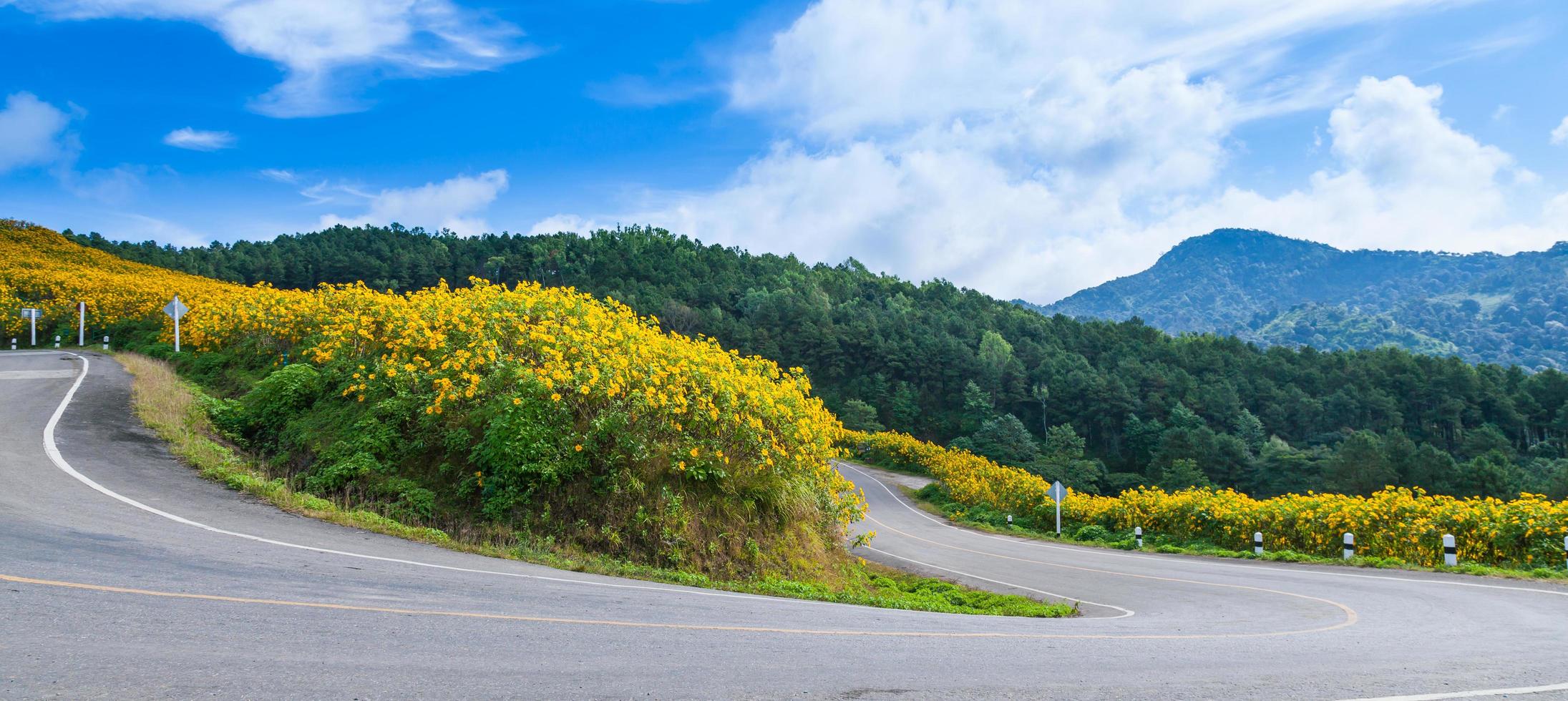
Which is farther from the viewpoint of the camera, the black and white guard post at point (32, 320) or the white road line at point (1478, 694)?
the black and white guard post at point (32, 320)

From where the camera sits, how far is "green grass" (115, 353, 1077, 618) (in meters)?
8.95

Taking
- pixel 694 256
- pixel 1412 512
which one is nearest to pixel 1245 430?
pixel 1412 512

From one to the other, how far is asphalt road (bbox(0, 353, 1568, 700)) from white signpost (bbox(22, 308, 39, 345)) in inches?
1027

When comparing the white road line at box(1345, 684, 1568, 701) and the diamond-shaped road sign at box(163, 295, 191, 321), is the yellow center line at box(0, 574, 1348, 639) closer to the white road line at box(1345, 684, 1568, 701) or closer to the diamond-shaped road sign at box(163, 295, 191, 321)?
the white road line at box(1345, 684, 1568, 701)

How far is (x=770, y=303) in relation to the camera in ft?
380

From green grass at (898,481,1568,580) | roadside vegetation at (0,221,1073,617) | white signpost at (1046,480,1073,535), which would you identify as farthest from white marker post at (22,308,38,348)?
white signpost at (1046,480,1073,535)

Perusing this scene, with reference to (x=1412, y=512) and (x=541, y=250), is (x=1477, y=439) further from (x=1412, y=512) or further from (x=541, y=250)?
(x=541, y=250)

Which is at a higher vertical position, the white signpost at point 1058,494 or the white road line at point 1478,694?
the white road line at point 1478,694

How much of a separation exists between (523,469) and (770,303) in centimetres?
10605

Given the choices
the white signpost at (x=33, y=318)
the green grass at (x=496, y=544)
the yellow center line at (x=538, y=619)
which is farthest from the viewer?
the white signpost at (x=33, y=318)

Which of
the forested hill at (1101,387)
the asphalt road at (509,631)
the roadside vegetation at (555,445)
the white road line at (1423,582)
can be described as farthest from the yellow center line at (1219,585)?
the forested hill at (1101,387)

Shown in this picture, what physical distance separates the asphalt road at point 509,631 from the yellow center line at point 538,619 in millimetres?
34

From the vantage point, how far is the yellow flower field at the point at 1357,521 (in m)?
14.0

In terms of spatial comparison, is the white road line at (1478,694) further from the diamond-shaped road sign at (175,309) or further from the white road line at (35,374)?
the diamond-shaped road sign at (175,309)
